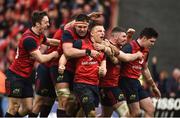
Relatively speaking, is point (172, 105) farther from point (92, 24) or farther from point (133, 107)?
point (92, 24)

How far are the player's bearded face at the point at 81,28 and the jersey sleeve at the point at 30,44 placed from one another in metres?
0.84

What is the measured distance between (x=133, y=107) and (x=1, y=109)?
3.71 meters

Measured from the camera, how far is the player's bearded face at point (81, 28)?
46.6 ft

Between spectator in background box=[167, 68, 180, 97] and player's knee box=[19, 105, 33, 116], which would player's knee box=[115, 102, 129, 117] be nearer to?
player's knee box=[19, 105, 33, 116]

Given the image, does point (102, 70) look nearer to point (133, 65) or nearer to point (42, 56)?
point (42, 56)

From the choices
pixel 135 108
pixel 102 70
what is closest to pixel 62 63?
pixel 102 70

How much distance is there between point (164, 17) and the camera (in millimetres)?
24000

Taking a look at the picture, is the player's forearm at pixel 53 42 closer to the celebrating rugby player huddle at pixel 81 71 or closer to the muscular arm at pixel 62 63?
the celebrating rugby player huddle at pixel 81 71

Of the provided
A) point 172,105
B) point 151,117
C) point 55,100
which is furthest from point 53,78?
point 172,105

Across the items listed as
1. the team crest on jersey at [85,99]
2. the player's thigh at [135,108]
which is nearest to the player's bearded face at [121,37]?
the player's thigh at [135,108]

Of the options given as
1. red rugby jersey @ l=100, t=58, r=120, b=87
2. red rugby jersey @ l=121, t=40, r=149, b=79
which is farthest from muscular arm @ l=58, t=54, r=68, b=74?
red rugby jersey @ l=121, t=40, r=149, b=79

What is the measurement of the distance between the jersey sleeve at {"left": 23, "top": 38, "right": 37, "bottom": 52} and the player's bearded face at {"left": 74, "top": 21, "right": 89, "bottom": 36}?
84 centimetres

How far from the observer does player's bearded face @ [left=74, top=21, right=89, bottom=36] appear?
1421 centimetres

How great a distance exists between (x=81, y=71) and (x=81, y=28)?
0.80 m
